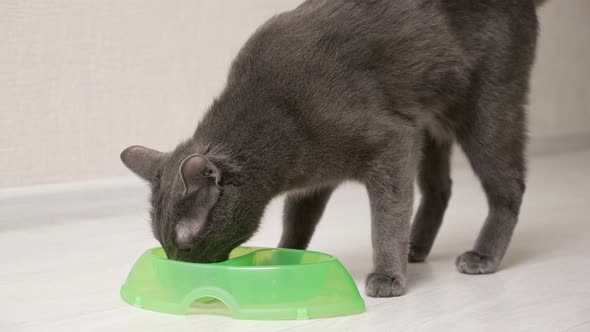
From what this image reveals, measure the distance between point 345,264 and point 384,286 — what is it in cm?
41

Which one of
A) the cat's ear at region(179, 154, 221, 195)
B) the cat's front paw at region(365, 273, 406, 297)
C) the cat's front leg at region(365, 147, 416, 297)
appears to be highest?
the cat's ear at region(179, 154, 221, 195)

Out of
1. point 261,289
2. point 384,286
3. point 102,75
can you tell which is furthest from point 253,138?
point 102,75

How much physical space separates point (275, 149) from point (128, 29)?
5.13ft

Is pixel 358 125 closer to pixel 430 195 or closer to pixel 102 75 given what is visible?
pixel 430 195

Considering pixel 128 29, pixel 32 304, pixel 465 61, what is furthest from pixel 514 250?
pixel 128 29

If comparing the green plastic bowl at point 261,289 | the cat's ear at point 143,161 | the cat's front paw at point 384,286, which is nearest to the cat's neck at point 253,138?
the cat's ear at point 143,161

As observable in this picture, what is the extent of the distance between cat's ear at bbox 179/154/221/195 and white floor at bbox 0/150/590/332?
30cm

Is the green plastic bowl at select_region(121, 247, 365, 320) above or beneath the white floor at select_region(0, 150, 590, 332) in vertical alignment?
above

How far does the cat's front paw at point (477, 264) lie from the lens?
7.25 feet

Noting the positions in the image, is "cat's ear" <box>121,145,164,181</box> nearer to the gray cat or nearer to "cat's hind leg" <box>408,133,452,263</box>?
the gray cat

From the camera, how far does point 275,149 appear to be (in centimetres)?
189

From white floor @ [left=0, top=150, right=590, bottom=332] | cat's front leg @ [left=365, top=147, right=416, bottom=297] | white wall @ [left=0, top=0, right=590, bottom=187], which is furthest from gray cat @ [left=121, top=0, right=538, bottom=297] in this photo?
white wall @ [left=0, top=0, right=590, bottom=187]

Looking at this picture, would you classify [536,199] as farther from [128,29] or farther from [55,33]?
[55,33]

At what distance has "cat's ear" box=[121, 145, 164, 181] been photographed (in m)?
1.87
